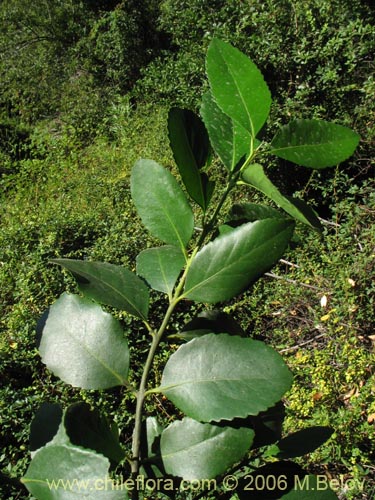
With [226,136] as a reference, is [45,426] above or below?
below

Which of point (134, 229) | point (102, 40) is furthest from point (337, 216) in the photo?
point (102, 40)

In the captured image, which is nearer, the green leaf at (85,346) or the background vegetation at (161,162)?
the green leaf at (85,346)

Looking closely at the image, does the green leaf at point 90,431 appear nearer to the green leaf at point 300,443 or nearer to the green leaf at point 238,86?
the green leaf at point 300,443

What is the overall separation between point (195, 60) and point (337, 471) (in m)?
2.80

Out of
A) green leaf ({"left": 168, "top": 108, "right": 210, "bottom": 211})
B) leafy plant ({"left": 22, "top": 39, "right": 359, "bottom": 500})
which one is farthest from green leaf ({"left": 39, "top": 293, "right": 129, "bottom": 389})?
green leaf ({"left": 168, "top": 108, "right": 210, "bottom": 211})

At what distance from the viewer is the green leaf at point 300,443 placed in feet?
1.36

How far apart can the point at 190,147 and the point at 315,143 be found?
10 centimetres

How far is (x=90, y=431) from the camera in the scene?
0.36m

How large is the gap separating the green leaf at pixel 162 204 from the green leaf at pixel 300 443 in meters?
0.18

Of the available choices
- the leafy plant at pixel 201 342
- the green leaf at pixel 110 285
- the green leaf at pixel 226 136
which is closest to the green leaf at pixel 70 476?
the leafy plant at pixel 201 342

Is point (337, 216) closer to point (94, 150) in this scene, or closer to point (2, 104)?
point (94, 150)

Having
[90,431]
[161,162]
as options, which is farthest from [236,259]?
[161,162]

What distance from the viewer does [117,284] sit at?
0.41 metres

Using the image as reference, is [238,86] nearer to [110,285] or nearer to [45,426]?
[110,285]
